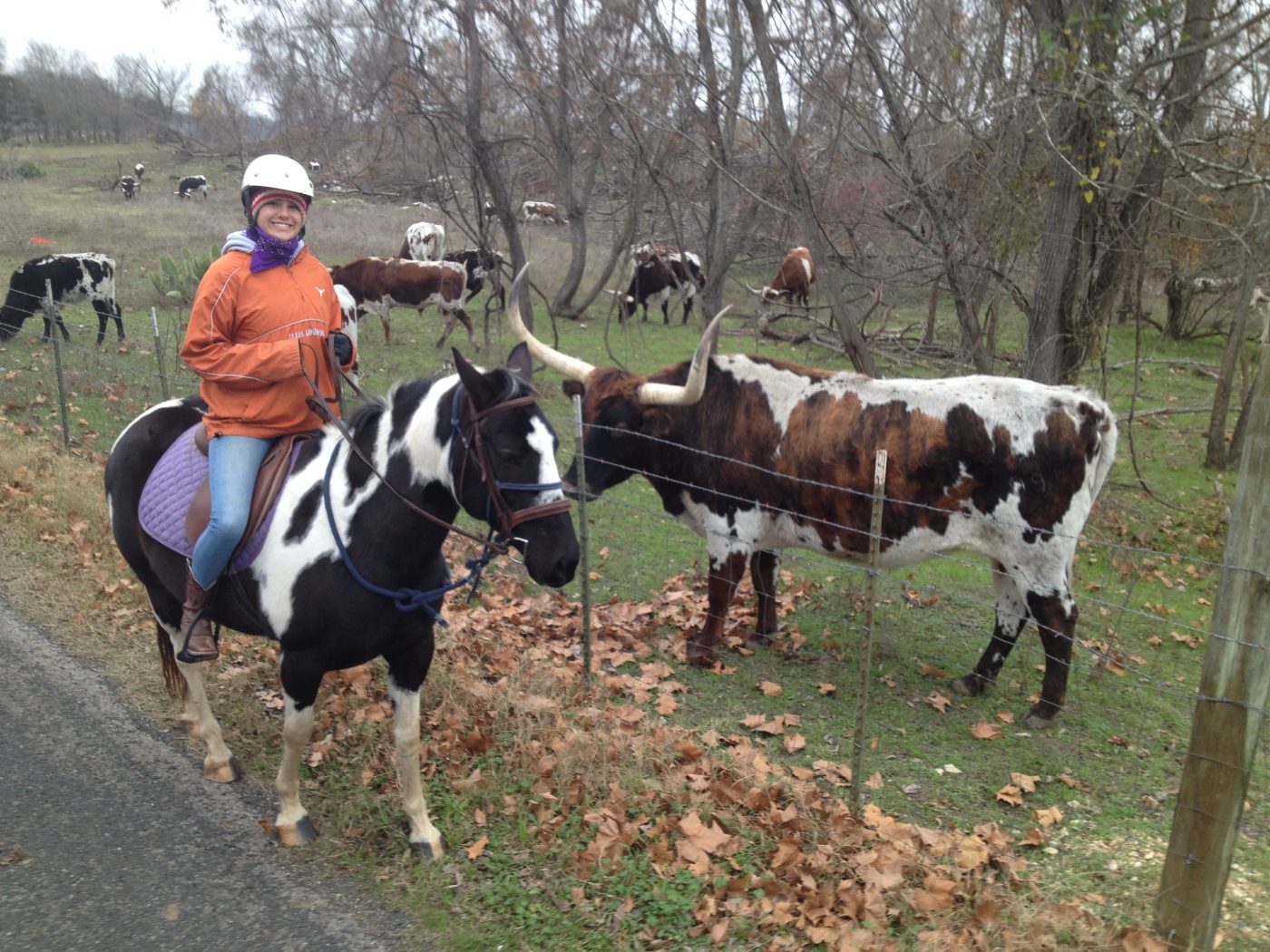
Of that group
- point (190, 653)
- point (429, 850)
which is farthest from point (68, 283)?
point (429, 850)

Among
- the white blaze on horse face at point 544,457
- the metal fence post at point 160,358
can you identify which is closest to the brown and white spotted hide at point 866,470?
the white blaze on horse face at point 544,457

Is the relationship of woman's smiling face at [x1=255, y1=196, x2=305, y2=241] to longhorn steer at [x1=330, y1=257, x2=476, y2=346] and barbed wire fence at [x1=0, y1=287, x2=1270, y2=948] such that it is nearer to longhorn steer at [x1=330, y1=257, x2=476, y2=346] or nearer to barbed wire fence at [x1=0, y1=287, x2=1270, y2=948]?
barbed wire fence at [x1=0, y1=287, x2=1270, y2=948]

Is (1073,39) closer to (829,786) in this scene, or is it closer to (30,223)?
(829,786)

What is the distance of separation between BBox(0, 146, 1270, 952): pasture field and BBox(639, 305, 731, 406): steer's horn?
1.63 metres

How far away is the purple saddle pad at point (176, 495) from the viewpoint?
14.1 ft

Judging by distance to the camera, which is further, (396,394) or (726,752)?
(726,752)

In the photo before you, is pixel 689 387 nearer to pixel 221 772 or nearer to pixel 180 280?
pixel 221 772

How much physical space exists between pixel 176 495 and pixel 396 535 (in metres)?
1.24

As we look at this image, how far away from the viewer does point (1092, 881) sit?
13.5 ft

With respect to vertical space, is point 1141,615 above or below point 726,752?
above

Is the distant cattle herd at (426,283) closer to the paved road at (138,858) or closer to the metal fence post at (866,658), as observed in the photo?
the paved road at (138,858)

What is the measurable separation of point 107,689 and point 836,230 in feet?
32.1

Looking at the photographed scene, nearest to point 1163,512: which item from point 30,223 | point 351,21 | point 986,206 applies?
point 986,206

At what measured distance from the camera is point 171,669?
532cm
